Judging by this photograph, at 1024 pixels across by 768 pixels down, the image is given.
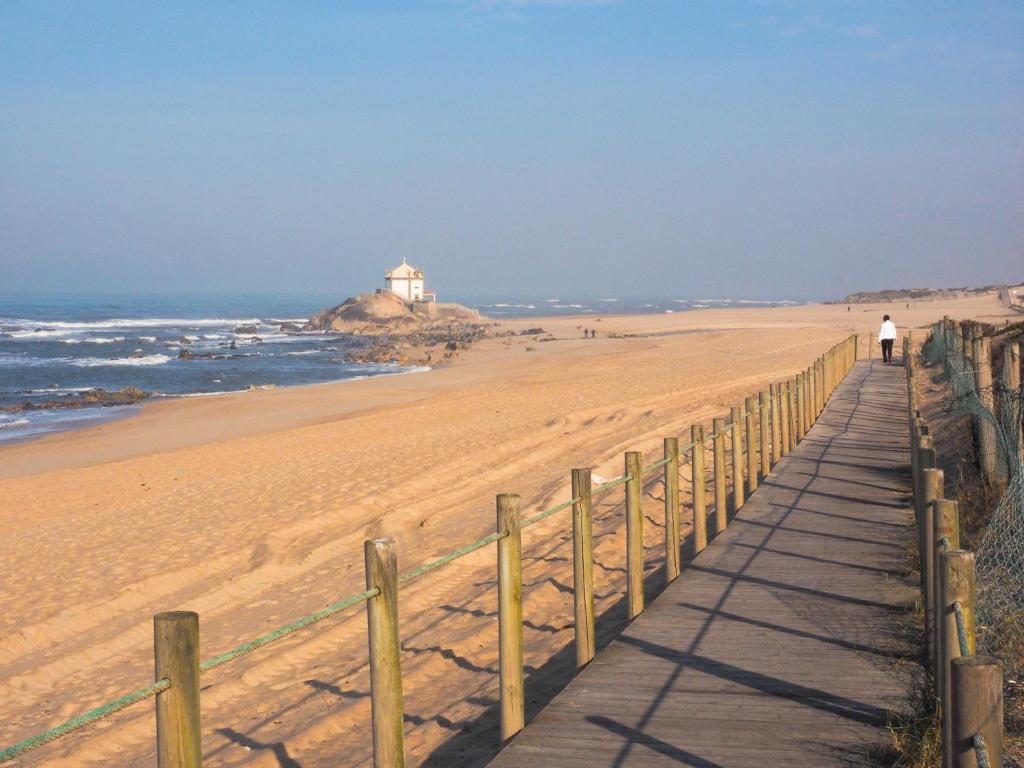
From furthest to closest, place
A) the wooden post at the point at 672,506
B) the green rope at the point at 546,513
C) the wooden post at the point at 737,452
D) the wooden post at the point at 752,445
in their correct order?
1. the wooden post at the point at 752,445
2. the wooden post at the point at 737,452
3. the wooden post at the point at 672,506
4. the green rope at the point at 546,513

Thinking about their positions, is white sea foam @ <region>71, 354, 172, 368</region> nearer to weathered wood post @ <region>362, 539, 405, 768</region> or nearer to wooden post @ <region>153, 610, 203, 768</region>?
weathered wood post @ <region>362, 539, 405, 768</region>

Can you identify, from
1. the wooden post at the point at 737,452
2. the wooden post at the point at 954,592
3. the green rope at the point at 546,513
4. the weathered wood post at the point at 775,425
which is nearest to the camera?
the wooden post at the point at 954,592

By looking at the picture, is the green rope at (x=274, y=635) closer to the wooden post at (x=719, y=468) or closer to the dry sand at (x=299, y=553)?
the dry sand at (x=299, y=553)

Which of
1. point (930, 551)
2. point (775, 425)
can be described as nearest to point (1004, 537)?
point (930, 551)

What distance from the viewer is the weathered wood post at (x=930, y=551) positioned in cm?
536

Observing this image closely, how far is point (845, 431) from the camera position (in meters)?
16.9

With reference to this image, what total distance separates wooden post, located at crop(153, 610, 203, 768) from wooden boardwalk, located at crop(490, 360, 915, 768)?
2084mm

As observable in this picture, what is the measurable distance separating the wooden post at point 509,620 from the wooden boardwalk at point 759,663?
0.45 feet

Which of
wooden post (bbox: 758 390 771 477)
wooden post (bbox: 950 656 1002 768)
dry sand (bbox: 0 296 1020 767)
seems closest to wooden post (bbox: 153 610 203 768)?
wooden post (bbox: 950 656 1002 768)

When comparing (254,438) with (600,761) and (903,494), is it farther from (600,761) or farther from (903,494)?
(600,761)

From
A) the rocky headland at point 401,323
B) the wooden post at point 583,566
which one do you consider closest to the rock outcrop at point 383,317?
the rocky headland at point 401,323

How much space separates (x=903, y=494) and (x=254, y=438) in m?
13.5

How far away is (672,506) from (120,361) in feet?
140

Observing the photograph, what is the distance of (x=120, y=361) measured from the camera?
47.1 metres
